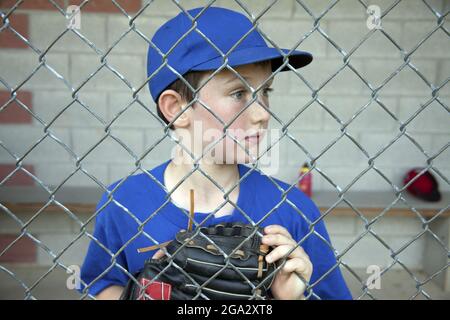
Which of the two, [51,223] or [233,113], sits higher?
[51,223]

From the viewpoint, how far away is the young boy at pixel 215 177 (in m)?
1.48

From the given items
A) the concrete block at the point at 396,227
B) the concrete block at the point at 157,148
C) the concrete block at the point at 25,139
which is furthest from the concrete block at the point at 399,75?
the concrete block at the point at 25,139

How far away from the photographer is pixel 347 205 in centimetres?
342

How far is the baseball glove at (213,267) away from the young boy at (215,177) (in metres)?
0.05

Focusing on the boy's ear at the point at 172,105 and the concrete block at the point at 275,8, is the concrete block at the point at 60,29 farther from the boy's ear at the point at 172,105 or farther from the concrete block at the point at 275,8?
the boy's ear at the point at 172,105

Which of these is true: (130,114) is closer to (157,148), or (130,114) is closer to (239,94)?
(157,148)

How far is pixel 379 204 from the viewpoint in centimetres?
360

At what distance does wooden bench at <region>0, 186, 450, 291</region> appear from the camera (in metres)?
3.51

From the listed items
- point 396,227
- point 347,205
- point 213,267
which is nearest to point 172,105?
point 213,267

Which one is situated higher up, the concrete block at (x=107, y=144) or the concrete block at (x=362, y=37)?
the concrete block at (x=362, y=37)

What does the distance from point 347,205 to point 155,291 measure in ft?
7.10
